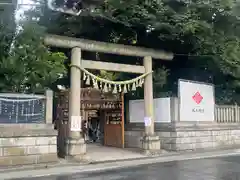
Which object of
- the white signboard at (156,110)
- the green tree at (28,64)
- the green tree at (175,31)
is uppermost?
the green tree at (175,31)

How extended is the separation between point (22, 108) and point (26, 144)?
133 cm

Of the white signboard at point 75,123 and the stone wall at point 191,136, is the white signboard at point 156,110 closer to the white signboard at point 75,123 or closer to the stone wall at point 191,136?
the stone wall at point 191,136

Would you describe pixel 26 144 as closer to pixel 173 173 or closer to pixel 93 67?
pixel 93 67

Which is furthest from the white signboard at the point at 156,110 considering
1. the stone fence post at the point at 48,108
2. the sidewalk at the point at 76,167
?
the stone fence post at the point at 48,108

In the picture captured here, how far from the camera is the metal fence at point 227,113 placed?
18.3m

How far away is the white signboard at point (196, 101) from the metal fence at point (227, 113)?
0.62 metres

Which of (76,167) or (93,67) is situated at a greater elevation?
(93,67)

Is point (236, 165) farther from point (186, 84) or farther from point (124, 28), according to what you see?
point (124, 28)

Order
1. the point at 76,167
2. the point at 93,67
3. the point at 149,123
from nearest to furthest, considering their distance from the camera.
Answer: the point at 76,167 → the point at 93,67 → the point at 149,123

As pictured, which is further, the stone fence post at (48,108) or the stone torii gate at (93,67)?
the stone torii gate at (93,67)

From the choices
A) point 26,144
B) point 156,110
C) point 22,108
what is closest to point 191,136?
point 156,110

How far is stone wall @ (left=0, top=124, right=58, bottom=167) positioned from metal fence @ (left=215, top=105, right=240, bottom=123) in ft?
32.1

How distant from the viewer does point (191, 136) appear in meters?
16.6

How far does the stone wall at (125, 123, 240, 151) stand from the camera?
16.0 m
